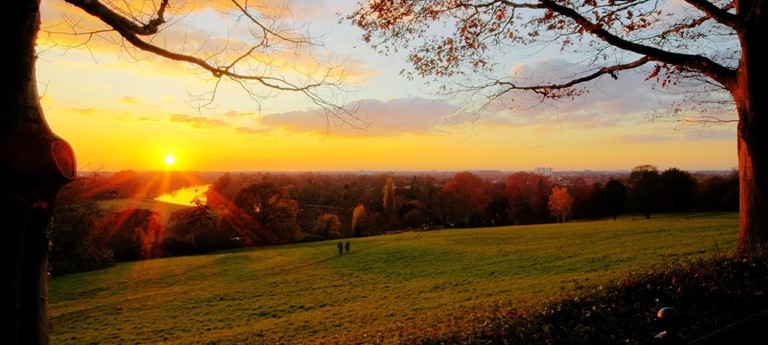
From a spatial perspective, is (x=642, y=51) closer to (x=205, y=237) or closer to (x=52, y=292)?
(x=52, y=292)

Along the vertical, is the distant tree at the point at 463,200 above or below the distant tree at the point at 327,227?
above

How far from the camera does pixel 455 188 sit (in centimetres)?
8175

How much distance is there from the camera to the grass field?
15273 mm

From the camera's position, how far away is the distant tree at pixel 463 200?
80.3 m

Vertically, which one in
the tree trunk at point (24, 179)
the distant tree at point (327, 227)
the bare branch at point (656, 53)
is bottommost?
the distant tree at point (327, 227)

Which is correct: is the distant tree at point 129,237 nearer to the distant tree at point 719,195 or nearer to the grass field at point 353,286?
the grass field at point 353,286

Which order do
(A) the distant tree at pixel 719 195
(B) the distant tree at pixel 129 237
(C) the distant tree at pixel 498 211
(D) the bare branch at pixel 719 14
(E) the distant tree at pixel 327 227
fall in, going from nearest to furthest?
1. (D) the bare branch at pixel 719 14
2. (B) the distant tree at pixel 129 237
3. (A) the distant tree at pixel 719 195
4. (E) the distant tree at pixel 327 227
5. (C) the distant tree at pixel 498 211

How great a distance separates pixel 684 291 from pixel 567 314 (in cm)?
180

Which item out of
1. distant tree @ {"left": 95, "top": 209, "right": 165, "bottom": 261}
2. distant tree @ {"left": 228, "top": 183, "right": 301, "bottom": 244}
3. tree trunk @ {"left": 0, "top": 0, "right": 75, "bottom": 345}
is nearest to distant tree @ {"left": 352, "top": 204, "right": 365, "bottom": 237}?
distant tree @ {"left": 228, "top": 183, "right": 301, "bottom": 244}

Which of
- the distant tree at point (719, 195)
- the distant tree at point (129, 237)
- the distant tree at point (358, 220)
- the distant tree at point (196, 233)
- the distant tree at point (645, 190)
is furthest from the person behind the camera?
the distant tree at point (358, 220)

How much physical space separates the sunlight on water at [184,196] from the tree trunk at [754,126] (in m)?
55.5

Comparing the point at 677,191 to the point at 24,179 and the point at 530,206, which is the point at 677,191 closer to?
the point at 530,206

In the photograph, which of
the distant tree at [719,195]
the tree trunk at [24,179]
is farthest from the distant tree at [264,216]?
the distant tree at [719,195]

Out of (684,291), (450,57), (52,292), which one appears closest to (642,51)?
(450,57)
